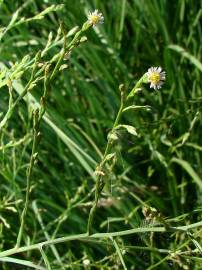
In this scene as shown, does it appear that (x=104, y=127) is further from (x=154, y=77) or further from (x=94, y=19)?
(x=154, y=77)

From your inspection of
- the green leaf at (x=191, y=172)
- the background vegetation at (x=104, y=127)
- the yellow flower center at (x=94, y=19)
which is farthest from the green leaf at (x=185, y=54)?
the yellow flower center at (x=94, y=19)

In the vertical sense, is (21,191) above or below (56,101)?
below

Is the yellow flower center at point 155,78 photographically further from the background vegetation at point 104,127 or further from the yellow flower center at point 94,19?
the background vegetation at point 104,127

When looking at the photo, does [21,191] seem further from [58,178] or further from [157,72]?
[157,72]

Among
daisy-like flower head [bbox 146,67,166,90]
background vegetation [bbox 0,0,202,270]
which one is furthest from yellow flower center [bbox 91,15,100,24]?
background vegetation [bbox 0,0,202,270]

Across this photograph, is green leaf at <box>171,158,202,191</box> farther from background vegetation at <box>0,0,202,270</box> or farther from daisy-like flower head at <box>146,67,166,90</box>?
daisy-like flower head at <box>146,67,166,90</box>

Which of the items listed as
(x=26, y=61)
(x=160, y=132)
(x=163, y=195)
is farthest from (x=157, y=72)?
(x=163, y=195)
